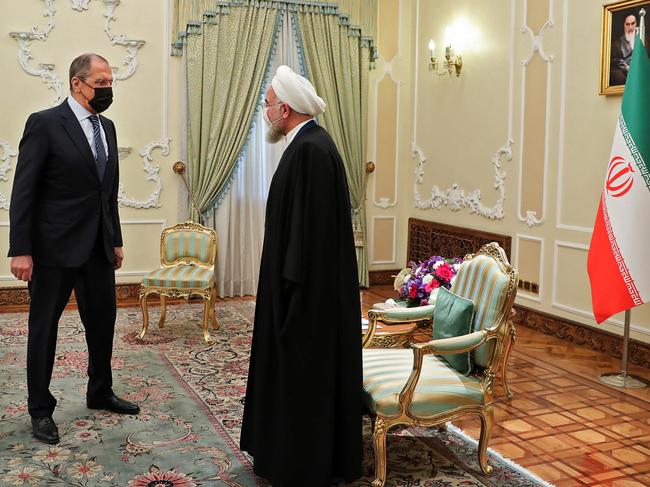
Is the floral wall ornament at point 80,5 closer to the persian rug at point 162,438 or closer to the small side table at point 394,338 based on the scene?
the persian rug at point 162,438

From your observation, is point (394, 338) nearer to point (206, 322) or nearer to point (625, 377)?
point (625, 377)

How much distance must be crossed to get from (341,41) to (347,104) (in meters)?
0.61

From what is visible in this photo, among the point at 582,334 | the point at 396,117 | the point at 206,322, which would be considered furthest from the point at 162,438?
the point at 396,117

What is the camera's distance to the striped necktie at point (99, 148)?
323 centimetres

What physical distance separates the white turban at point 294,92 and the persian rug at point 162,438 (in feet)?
4.47

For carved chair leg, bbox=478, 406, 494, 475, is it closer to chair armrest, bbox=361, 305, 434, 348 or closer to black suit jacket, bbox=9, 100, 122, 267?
chair armrest, bbox=361, 305, 434, 348

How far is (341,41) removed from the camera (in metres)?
6.87

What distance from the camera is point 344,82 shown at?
690 centimetres

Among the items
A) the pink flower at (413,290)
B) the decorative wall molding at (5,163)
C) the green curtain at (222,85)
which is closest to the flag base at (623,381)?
the pink flower at (413,290)

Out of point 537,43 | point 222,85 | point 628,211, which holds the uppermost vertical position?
point 537,43

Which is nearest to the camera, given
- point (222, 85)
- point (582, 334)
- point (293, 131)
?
point (293, 131)

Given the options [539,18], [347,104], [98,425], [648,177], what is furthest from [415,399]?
[347,104]

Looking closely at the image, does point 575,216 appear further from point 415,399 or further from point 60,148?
point 60,148

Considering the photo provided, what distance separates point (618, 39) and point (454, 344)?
9.80ft
